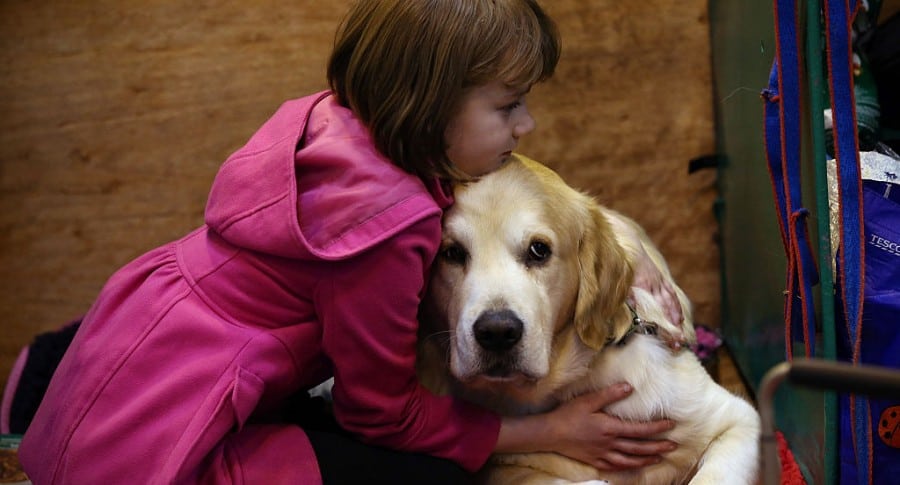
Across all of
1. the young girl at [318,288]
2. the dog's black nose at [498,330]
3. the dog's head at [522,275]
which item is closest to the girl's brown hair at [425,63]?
the young girl at [318,288]

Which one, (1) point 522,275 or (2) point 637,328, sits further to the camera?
(2) point 637,328

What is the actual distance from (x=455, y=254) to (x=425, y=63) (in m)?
0.32

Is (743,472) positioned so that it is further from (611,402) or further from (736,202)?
(736,202)

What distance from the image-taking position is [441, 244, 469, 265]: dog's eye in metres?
1.50

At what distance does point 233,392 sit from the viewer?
4.50 feet

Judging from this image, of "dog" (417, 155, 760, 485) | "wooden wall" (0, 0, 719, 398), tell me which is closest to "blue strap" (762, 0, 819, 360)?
"dog" (417, 155, 760, 485)

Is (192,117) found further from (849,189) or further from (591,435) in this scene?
(849,189)

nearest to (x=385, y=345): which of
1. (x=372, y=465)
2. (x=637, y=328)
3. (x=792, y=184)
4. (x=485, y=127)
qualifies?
(x=372, y=465)

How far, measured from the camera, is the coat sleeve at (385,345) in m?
1.38

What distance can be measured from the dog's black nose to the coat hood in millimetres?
187

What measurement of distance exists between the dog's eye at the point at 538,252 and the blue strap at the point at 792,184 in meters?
0.44

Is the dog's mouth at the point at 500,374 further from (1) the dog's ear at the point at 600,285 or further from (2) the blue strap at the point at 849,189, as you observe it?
(2) the blue strap at the point at 849,189

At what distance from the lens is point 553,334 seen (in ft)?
5.16

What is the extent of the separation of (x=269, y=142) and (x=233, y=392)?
42cm
